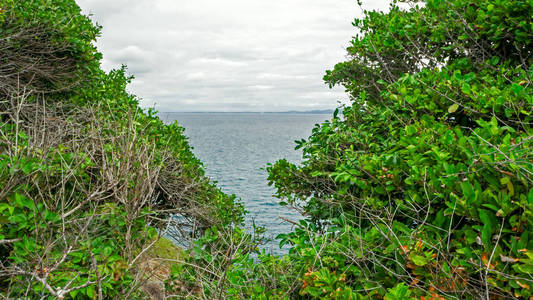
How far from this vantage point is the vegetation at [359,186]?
243cm

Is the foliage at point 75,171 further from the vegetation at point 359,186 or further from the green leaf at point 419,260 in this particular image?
the green leaf at point 419,260

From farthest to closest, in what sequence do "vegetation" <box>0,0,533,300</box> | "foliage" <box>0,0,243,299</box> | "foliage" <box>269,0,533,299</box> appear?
"foliage" <box>0,0,243,299</box>, "vegetation" <box>0,0,533,300</box>, "foliage" <box>269,0,533,299</box>

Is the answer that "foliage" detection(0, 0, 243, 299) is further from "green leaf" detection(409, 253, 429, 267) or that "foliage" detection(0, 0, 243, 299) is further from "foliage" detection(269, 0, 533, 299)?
"green leaf" detection(409, 253, 429, 267)

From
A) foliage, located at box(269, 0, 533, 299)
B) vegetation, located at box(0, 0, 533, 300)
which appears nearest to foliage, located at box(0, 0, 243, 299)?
vegetation, located at box(0, 0, 533, 300)

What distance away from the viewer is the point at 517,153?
2.40 metres

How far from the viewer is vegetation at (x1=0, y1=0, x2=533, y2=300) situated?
243cm

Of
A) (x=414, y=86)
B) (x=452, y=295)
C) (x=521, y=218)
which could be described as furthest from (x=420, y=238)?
(x=414, y=86)

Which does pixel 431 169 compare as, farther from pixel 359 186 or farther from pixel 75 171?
pixel 75 171

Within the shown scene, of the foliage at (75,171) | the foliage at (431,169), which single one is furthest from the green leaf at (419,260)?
the foliage at (75,171)

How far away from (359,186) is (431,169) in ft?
3.49

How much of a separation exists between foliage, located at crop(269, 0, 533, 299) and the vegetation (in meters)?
0.02

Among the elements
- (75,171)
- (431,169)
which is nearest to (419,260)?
(431,169)

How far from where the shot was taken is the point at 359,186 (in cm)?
380

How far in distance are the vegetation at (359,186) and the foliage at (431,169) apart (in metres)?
0.02
